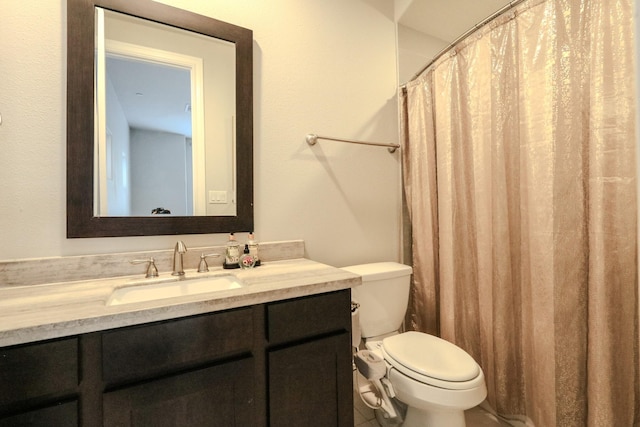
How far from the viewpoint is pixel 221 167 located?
1.28m

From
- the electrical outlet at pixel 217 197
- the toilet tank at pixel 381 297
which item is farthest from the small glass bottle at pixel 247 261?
the toilet tank at pixel 381 297

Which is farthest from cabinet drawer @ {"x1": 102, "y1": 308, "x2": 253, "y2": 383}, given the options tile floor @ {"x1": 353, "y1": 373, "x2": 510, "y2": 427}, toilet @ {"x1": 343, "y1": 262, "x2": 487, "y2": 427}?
tile floor @ {"x1": 353, "y1": 373, "x2": 510, "y2": 427}

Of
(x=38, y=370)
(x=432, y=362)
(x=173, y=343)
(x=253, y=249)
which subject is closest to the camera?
(x=38, y=370)

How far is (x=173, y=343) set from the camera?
0.72 meters

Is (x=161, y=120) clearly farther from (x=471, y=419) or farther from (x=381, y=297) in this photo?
(x=471, y=419)

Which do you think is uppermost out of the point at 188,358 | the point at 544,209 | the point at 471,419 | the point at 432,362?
the point at 544,209

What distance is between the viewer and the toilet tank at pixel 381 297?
137 cm

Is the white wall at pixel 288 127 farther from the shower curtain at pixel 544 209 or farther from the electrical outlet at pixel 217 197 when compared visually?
the shower curtain at pixel 544 209

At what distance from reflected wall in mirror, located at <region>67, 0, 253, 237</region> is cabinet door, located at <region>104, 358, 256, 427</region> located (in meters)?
0.64

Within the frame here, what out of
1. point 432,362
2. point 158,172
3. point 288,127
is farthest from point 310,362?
point 288,127

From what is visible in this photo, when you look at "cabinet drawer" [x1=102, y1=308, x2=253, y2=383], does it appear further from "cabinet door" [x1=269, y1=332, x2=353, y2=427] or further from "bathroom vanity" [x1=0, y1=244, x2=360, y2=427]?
"cabinet door" [x1=269, y1=332, x2=353, y2=427]

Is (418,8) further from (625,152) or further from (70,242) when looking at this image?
(70,242)

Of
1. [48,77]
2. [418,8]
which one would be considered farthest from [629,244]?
[48,77]

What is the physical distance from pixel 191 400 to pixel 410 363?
82cm
